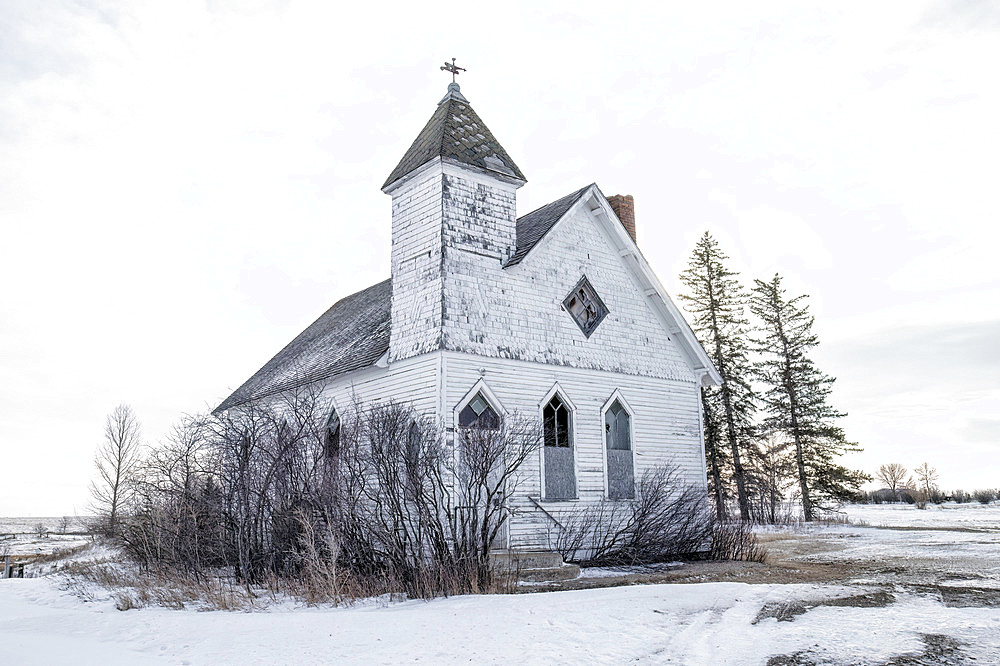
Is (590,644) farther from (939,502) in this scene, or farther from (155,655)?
(939,502)

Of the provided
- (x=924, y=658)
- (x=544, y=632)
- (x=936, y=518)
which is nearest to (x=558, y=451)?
(x=544, y=632)

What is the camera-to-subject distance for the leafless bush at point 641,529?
17359 mm

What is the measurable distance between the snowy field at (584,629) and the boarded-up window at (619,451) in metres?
5.74

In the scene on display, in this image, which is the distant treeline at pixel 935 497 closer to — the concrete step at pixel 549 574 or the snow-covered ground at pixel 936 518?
the snow-covered ground at pixel 936 518

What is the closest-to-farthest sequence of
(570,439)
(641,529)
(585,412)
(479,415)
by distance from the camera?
(479,415) < (641,529) < (570,439) < (585,412)

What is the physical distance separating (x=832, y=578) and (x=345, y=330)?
15740 millimetres

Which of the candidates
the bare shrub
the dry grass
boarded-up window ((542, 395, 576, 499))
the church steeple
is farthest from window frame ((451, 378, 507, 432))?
the bare shrub

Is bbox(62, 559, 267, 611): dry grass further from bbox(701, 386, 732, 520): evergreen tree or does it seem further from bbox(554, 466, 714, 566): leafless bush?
bbox(701, 386, 732, 520): evergreen tree

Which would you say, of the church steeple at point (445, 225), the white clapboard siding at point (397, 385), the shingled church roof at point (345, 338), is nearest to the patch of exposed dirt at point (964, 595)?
the white clapboard siding at point (397, 385)

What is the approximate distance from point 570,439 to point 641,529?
253cm

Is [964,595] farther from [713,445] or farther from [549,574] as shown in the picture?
[713,445]

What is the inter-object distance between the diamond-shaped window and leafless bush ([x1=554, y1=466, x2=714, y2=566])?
3898 mm

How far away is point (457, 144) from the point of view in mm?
18328

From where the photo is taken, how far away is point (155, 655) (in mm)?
9492
